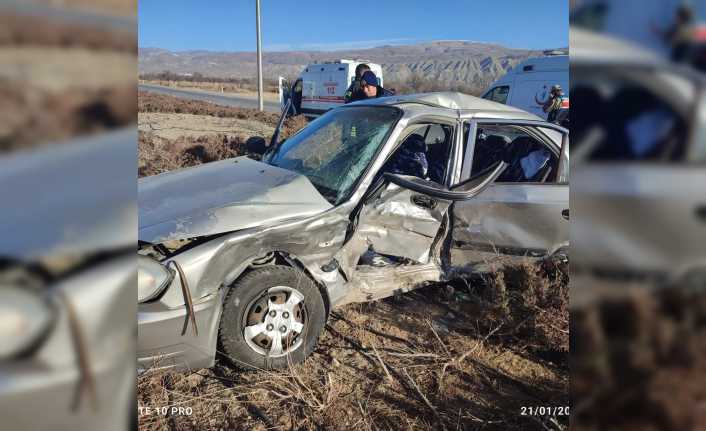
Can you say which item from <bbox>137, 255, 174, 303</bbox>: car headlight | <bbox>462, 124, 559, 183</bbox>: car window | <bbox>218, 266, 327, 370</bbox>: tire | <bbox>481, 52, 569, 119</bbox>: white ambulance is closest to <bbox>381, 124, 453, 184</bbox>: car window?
<bbox>462, 124, 559, 183</bbox>: car window

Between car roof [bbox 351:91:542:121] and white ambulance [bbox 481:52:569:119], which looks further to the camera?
white ambulance [bbox 481:52:569:119]

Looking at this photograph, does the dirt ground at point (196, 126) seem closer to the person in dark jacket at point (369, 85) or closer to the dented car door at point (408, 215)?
the person in dark jacket at point (369, 85)

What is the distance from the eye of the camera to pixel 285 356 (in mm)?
2605

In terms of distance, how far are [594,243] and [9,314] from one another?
898mm

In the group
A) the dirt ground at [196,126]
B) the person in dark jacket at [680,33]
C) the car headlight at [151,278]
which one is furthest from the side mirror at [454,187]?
the dirt ground at [196,126]

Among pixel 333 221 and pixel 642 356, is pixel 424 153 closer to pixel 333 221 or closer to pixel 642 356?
pixel 333 221

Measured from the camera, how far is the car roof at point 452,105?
342cm

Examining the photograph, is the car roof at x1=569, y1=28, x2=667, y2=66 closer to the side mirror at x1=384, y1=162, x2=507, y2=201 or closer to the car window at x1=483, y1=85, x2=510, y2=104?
the side mirror at x1=384, y1=162, x2=507, y2=201

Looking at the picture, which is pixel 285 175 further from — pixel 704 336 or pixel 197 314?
pixel 704 336

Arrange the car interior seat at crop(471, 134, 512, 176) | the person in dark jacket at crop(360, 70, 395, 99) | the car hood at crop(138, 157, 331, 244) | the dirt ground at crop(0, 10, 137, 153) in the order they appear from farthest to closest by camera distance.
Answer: the person in dark jacket at crop(360, 70, 395, 99) < the car interior seat at crop(471, 134, 512, 176) < the car hood at crop(138, 157, 331, 244) < the dirt ground at crop(0, 10, 137, 153)

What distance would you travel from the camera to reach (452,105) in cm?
355

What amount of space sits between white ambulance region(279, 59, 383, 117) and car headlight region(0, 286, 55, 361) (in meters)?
16.7

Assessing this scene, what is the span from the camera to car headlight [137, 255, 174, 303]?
6.91 ft

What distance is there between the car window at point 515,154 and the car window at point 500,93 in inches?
318
